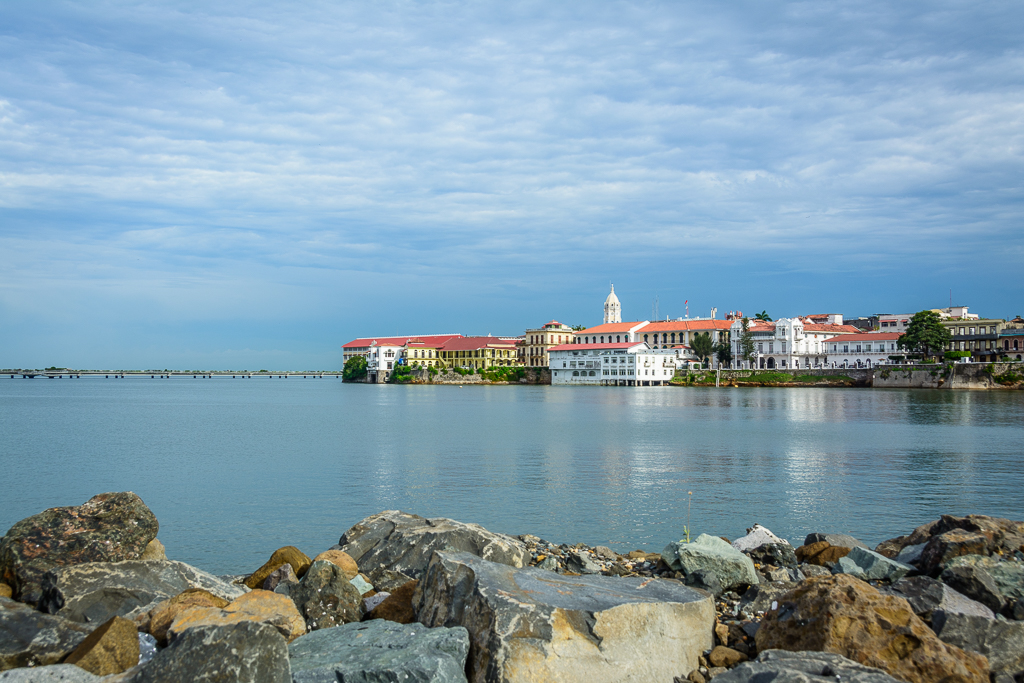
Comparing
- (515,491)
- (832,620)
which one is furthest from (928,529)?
(515,491)

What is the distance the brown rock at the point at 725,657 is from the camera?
17.7ft

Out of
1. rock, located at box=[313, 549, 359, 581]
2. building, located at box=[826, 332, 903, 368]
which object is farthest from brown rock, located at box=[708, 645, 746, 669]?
building, located at box=[826, 332, 903, 368]

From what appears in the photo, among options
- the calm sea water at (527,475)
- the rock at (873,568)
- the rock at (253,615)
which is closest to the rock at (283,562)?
the rock at (253,615)

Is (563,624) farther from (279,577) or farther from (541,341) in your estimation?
(541,341)

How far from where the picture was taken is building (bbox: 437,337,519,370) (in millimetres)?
134000

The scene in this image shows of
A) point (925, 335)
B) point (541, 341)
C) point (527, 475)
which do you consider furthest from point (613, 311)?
point (527, 475)

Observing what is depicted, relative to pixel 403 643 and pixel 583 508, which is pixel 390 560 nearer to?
pixel 403 643

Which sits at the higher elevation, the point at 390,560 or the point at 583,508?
the point at 390,560

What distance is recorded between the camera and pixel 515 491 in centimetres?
1805

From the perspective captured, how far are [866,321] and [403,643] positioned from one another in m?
141

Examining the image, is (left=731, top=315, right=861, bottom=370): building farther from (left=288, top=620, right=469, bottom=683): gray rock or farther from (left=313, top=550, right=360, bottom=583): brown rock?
(left=288, top=620, right=469, bottom=683): gray rock

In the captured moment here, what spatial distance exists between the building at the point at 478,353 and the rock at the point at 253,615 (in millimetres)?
127422

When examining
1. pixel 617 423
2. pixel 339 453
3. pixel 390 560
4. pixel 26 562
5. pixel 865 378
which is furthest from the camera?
pixel 865 378

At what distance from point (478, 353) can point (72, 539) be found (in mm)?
127361
